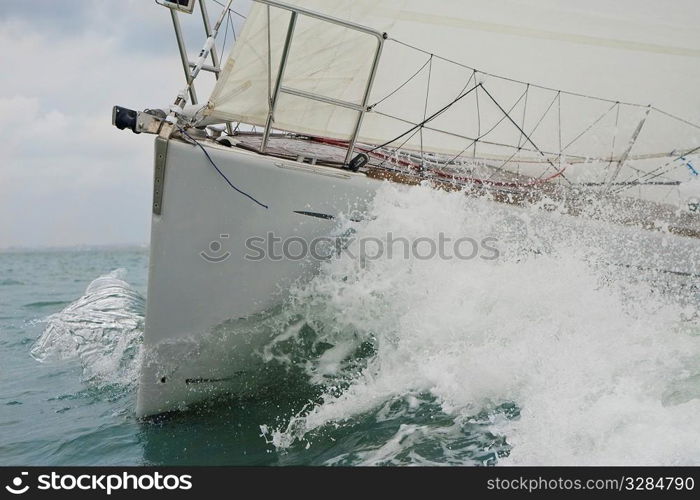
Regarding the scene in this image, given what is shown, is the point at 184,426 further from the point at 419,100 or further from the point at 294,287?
the point at 419,100

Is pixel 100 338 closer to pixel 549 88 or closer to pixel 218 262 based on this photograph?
pixel 218 262

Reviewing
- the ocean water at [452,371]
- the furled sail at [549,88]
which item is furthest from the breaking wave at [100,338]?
the furled sail at [549,88]

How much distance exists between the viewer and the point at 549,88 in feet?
18.8

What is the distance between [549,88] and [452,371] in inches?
117

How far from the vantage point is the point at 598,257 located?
4.91 metres

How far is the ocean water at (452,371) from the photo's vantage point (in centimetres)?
344

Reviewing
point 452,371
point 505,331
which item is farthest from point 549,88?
point 452,371

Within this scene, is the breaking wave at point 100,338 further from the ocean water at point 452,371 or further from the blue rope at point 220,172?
the blue rope at point 220,172

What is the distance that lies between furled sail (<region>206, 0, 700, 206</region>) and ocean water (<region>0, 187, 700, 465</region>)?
996 mm

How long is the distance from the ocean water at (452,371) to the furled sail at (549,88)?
1.00m

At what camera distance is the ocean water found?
11.3 feet

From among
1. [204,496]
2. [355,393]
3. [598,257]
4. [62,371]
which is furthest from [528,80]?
[62,371]

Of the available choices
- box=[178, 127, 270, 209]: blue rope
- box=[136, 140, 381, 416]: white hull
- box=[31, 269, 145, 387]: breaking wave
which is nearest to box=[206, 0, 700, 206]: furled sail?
box=[136, 140, 381, 416]: white hull

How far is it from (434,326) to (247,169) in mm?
1538
